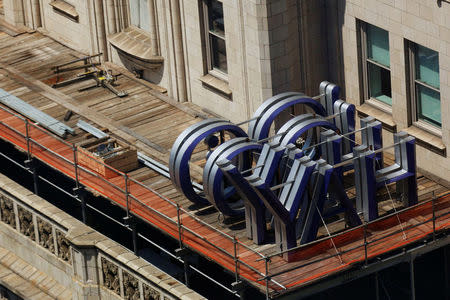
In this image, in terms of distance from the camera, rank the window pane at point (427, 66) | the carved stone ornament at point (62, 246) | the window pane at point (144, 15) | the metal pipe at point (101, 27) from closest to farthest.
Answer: the window pane at point (427, 66) < the carved stone ornament at point (62, 246) < the window pane at point (144, 15) < the metal pipe at point (101, 27)

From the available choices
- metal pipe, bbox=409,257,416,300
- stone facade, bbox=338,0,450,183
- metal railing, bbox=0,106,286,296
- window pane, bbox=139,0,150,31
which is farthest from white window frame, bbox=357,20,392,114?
window pane, bbox=139,0,150,31

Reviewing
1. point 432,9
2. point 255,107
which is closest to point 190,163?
point 255,107

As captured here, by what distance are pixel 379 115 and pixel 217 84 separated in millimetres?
6399

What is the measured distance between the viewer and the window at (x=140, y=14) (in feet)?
197

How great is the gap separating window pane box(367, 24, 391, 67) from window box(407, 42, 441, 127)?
4.11 feet

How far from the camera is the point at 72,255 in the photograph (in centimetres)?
5231

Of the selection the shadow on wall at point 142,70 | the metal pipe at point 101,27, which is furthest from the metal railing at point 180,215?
the metal pipe at point 101,27

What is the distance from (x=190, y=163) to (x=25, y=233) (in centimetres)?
579

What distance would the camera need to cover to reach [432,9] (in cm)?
4891

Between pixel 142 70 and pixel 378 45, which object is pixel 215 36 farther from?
pixel 378 45

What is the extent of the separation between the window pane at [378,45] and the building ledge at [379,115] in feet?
5.10

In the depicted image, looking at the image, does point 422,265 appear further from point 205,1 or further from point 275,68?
point 205,1

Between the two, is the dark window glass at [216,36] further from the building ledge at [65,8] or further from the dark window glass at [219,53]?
the building ledge at [65,8]

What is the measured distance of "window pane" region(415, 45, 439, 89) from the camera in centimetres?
4991
